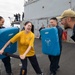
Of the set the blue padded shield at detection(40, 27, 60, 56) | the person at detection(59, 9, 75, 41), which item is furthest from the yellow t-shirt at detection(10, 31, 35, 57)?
the person at detection(59, 9, 75, 41)

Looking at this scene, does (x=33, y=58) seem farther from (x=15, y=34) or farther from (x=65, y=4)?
(x=65, y=4)

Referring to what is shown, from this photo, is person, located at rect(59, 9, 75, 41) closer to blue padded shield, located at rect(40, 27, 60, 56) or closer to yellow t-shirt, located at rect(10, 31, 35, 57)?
yellow t-shirt, located at rect(10, 31, 35, 57)

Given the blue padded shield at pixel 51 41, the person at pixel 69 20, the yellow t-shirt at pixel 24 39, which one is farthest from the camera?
the blue padded shield at pixel 51 41

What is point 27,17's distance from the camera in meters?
31.4

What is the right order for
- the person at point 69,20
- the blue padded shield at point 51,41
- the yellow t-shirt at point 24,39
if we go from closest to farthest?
the person at point 69,20 → the yellow t-shirt at point 24,39 → the blue padded shield at point 51,41

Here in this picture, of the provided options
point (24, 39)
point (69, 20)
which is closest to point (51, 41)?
point (24, 39)

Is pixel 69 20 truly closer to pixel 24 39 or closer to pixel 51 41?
pixel 24 39

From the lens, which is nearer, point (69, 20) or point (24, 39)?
point (69, 20)

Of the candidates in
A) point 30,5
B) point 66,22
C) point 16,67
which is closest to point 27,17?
point 30,5

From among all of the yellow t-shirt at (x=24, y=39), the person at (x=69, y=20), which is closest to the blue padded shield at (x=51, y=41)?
the yellow t-shirt at (x=24, y=39)

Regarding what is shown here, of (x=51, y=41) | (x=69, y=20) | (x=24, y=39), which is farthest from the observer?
(x=51, y=41)

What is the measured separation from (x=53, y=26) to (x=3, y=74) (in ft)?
7.17

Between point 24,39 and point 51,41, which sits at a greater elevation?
point 24,39

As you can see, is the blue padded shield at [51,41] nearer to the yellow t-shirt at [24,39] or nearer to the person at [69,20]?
the yellow t-shirt at [24,39]
